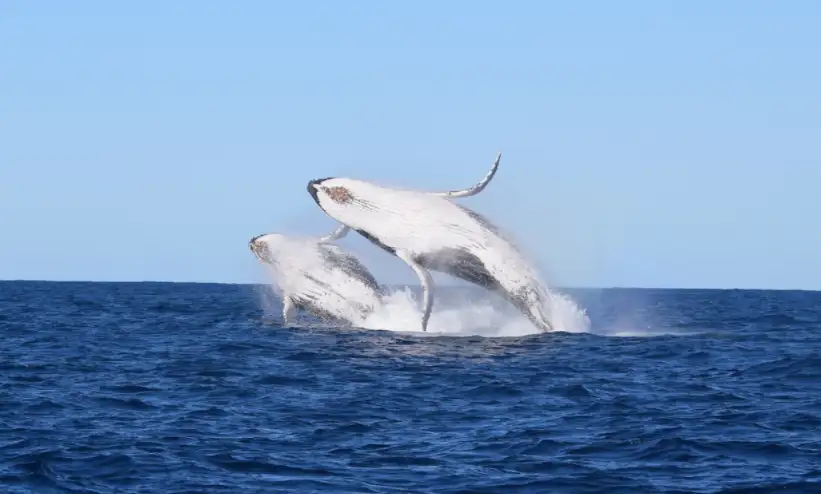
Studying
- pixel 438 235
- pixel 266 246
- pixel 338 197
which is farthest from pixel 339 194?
pixel 266 246

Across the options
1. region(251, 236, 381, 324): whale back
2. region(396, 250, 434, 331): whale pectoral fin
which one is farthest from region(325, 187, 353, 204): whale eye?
region(251, 236, 381, 324): whale back

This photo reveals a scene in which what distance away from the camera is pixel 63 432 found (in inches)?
589

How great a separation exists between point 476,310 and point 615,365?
29.9 ft

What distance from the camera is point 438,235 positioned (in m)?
24.4

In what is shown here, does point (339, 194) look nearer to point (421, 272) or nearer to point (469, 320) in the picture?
point (421, 272)

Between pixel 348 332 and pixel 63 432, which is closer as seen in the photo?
pixel 63 432

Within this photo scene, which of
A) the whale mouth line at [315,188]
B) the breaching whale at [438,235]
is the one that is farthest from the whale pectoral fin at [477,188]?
the whale mouth line at [315,188]

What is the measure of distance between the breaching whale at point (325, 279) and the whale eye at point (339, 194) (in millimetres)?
2748

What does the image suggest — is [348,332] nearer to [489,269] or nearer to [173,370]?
[489,269]

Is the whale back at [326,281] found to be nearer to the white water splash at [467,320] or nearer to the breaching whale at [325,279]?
the breaching whale at [325,279]

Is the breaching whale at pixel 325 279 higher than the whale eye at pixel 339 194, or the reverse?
the whale eye at pixel 339 194

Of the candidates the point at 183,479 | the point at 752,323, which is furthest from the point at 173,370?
the point at 752,323

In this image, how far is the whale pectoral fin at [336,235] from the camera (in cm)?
2800

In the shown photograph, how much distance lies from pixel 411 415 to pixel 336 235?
12501mm
